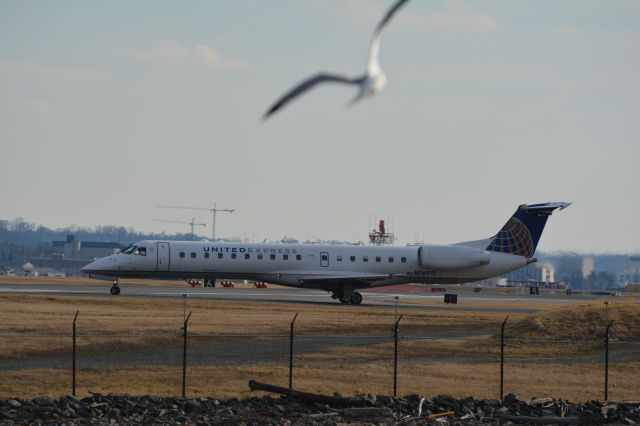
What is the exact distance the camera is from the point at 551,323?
4153cm

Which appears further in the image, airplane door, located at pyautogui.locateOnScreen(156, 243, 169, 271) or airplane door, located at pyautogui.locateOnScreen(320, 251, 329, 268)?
airplane door, located at pyautogui.locateOnScreen(320, 251, 329, 268)

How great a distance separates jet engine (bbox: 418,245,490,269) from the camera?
194 feet

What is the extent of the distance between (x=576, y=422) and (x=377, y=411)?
423 cm

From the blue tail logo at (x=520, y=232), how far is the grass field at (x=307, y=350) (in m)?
12.4

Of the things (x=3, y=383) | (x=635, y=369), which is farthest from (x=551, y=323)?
(x=3, y=383)

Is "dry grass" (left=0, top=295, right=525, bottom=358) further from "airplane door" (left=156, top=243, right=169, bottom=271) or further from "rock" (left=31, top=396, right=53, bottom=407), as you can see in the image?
"rock" (left=31, top=396, right=53, bottom=407)

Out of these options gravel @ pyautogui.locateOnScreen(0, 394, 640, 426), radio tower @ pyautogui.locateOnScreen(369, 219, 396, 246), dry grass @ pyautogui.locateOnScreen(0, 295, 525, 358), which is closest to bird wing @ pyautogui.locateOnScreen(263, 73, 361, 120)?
gravel @ pyautogui.locateOnScreen(0, 394, 640, 426)

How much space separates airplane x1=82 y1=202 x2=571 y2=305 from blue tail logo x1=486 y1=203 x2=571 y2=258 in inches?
40.5

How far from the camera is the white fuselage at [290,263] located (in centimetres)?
5650

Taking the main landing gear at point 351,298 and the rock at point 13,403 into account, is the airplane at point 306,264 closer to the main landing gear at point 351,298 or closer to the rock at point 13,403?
the main landing gear at point 351,298

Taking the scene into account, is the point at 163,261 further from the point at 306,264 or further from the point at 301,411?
the point at 301,411

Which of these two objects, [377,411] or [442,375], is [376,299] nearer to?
[442,375]

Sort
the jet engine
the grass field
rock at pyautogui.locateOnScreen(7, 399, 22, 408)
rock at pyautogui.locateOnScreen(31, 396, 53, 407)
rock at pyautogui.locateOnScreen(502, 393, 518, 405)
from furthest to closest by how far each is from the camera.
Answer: the jet engine, the grass field, rock at pyautogui.locateOnScreen(502, 393, 518, 405), rock at pyautogui.locateOnScreen(31, 396, 53, 407), rock at pyautogui.locateOnScreen(7, 399, 22, 408)

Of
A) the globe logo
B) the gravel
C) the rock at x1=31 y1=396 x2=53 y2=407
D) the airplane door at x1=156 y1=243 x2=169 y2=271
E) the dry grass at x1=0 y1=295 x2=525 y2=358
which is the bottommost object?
the gravel
